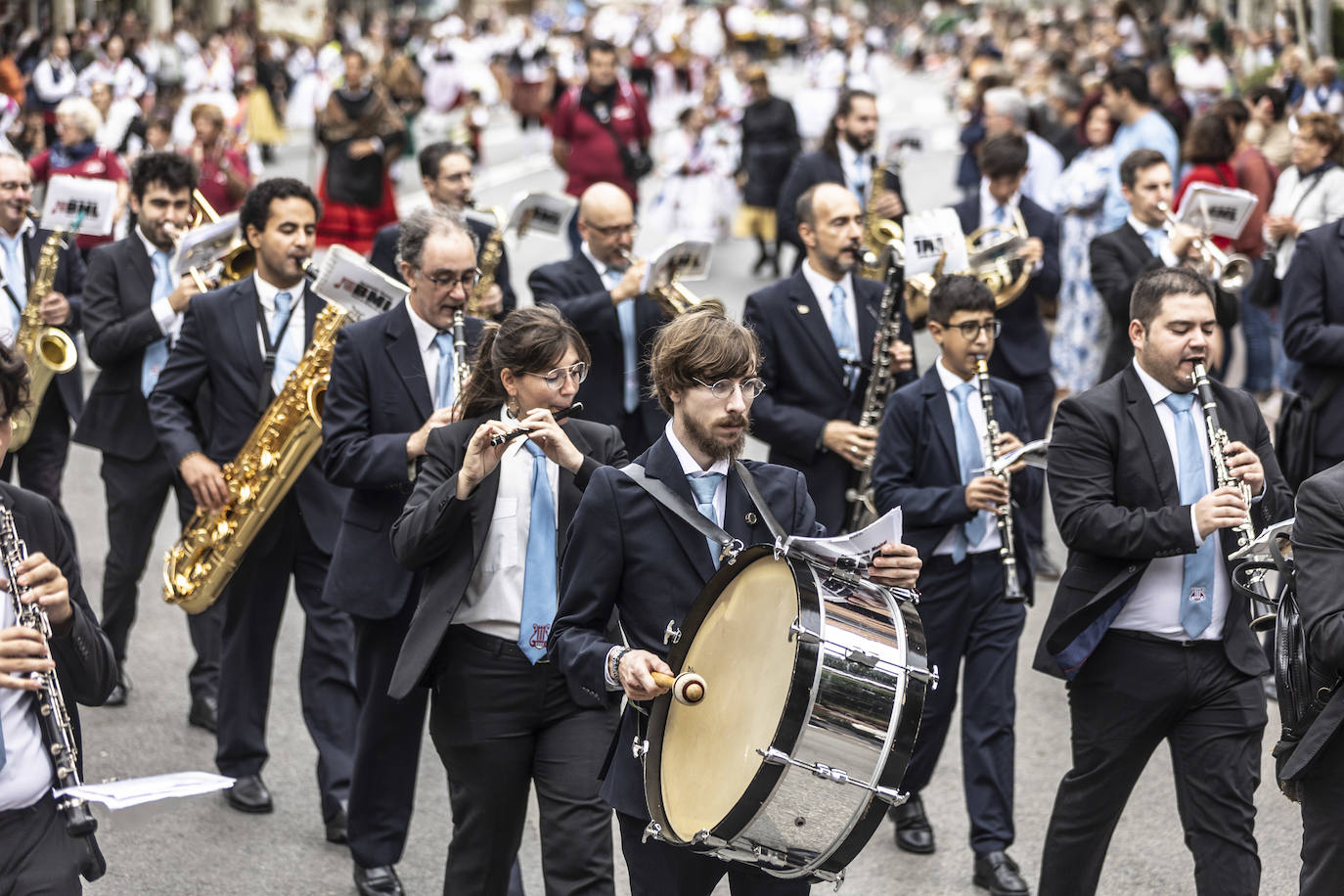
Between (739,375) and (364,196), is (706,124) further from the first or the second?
(739,375)

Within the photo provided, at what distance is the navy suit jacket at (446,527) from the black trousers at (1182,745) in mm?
1484

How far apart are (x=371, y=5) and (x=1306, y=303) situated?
5530 centimetres

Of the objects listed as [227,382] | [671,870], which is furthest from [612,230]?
[671,870]

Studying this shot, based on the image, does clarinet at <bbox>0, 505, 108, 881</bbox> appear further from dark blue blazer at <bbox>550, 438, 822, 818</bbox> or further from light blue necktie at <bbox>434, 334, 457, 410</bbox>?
light blue necktie at <bbox>434, 334, 457, 410</bbox>

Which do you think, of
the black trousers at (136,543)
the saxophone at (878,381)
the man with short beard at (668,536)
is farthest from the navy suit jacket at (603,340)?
the man with short beard at (668,536)

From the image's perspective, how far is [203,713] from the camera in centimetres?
742

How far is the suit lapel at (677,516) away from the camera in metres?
4.12

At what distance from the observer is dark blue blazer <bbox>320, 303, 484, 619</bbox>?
5.70 metres

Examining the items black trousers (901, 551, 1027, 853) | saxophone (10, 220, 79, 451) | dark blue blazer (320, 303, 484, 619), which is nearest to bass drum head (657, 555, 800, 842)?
dark blue blazer (320, 303, 484, 619)

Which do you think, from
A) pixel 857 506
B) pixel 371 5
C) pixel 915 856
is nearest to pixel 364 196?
pixel 857 506

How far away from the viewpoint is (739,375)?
4.03 m

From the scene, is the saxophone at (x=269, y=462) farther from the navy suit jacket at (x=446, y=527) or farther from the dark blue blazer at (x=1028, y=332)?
the dark blue blazer at (x=1028, y=332)

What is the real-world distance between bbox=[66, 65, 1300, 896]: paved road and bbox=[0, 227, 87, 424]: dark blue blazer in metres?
1.25

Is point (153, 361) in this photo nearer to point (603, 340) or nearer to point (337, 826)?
point (603, 340)
